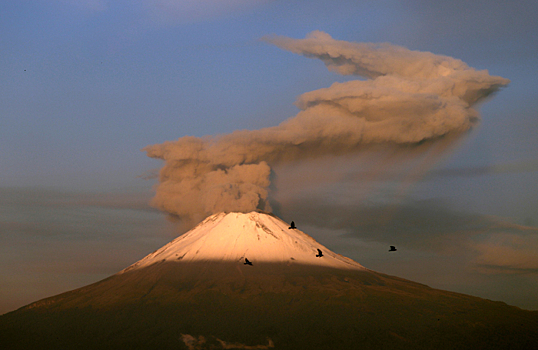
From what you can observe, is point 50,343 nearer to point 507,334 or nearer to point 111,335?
point 111,335

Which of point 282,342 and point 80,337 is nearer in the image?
point 282,342

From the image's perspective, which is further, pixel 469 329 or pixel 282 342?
pixel 469 329

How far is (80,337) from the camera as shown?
19988 centimetres

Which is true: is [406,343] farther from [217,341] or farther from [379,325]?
[217,341]

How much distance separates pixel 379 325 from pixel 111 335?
93.4m

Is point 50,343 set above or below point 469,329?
below

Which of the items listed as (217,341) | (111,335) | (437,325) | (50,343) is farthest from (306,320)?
(50,343)

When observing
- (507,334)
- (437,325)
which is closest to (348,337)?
(437,325)

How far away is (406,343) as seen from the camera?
189 meters

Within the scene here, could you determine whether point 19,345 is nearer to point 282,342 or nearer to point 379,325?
point 282,342

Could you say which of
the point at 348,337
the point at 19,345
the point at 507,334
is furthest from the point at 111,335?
the point at 507,334

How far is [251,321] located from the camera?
655ft

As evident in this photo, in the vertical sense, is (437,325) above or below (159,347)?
above

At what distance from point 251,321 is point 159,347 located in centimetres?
3260
